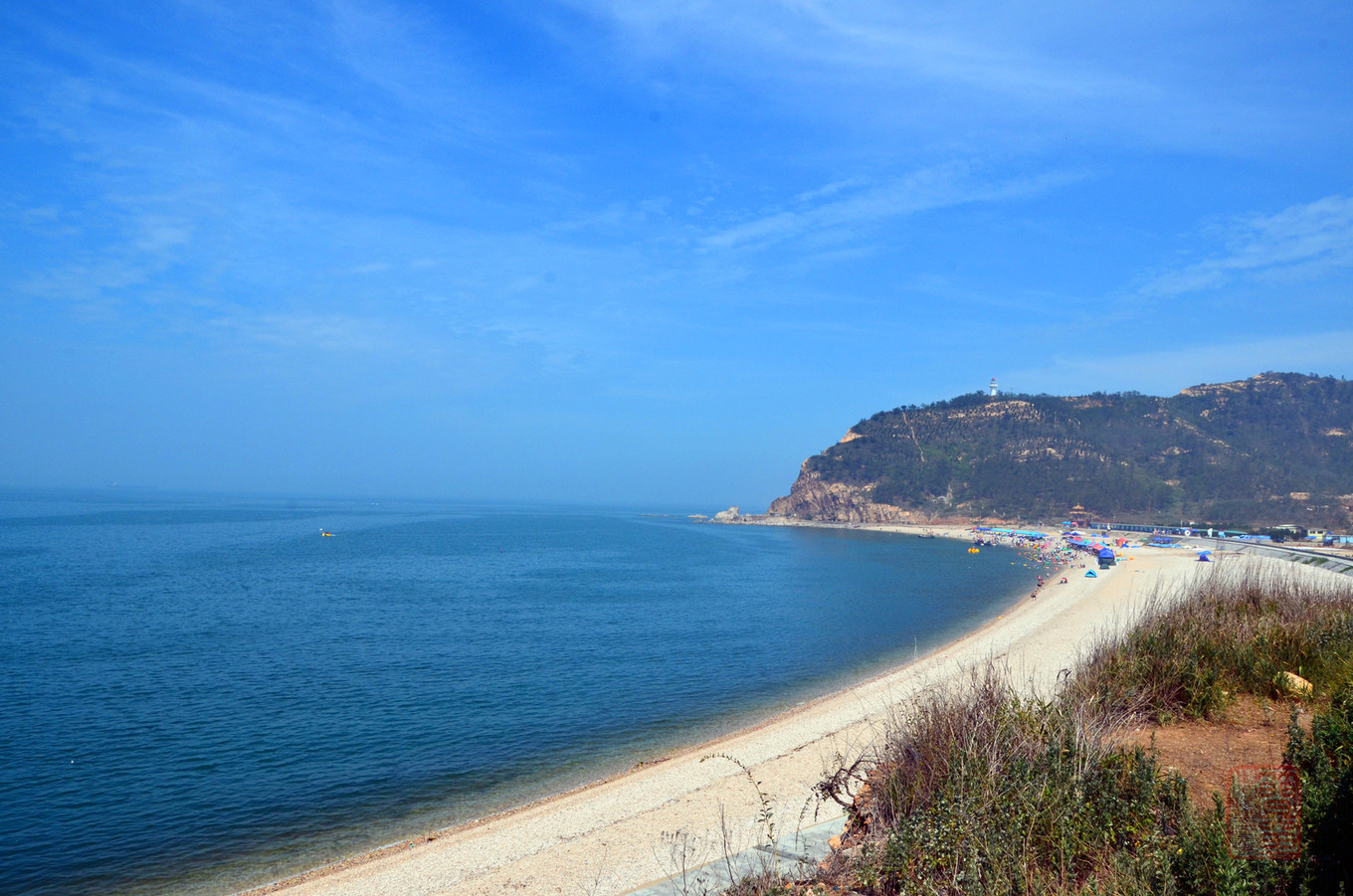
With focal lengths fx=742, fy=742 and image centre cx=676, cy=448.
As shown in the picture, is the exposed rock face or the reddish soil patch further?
the exposed rock face

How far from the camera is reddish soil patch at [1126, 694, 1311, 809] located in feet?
22.0

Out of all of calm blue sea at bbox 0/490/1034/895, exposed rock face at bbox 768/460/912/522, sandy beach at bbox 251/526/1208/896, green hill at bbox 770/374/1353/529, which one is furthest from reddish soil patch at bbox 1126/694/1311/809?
exposed rock face at bbox 768/460/912/522

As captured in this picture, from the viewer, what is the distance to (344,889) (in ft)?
31.5

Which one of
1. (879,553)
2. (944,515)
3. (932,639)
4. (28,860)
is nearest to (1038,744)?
(28,860)

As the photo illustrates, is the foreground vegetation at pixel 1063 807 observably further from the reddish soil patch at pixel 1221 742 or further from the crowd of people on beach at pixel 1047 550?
the crowd of people on beach at pixel 1047 550

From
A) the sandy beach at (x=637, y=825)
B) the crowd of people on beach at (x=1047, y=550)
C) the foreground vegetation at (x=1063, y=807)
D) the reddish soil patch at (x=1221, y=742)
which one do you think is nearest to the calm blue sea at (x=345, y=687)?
the sandy beach at (x=637, y=825)

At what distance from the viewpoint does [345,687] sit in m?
20.8

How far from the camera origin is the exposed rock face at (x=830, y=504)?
13512 centimetres

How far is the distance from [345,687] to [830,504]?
12890 centimetres

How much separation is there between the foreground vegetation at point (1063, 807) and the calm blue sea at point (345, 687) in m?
8.74

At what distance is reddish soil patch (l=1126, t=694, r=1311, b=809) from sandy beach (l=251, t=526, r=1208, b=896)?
1.46 m

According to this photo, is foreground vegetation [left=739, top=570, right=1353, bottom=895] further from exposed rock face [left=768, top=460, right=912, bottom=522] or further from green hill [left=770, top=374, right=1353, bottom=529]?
exposed rock face [left=768, top=460, right=912, bottom=522]

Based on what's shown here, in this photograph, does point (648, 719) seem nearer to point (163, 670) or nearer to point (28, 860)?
point (28, 860)

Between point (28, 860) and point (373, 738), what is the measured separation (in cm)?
606
